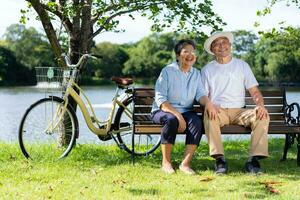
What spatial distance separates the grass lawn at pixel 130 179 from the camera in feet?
15.5

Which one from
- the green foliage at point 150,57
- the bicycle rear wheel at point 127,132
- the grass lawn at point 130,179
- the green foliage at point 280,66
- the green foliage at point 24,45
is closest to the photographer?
the grass lawn at point 130,179

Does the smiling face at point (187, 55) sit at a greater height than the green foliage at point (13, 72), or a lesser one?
greater

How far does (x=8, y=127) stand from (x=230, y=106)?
13125 millimetres

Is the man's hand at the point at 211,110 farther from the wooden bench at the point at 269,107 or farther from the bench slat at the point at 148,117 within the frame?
the bench slat at the point at 148,117

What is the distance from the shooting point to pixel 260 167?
6000mm

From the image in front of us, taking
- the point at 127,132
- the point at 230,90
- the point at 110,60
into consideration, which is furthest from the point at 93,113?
the point at 110,60

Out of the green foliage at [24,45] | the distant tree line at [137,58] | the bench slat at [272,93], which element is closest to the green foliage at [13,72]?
the distant tree line at [137,58]

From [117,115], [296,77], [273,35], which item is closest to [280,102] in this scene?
[117,115]

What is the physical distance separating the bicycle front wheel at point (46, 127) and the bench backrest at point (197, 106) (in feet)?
2.61

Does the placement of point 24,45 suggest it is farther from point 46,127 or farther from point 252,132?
point 252,132

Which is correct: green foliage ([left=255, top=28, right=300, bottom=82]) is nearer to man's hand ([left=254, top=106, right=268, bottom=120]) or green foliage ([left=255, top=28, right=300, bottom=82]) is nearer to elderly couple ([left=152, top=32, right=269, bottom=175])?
elderly couple ([left=152, top=32, right=269, bottom=175])

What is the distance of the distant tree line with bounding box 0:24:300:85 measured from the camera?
235 feet

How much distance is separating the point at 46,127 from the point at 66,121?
0.26 m

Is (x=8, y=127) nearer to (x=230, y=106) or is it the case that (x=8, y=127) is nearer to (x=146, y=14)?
(x=146, y=14)
